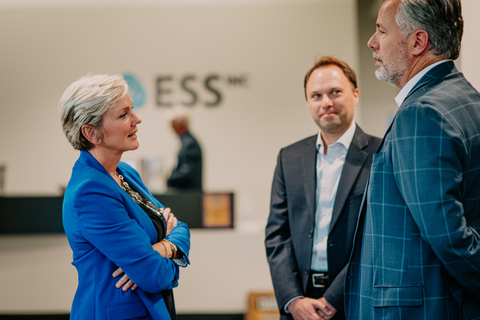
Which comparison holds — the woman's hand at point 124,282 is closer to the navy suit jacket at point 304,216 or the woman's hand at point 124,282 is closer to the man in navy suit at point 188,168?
the navy suit jacket at point 304,216

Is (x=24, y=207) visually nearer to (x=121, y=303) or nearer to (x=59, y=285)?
(x=59, y=285)

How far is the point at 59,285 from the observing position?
3938 mm

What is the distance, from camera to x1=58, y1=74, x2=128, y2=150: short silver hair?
148 cm

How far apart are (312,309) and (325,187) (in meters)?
0.55

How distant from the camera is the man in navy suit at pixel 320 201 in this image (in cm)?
178

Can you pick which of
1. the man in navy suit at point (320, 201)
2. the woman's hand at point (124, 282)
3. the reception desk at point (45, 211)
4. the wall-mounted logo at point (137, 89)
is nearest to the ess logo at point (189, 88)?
the wall-mounted logo at point (137, 89)

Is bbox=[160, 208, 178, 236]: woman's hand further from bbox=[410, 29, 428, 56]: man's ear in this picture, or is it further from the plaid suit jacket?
bbox=[410, 29, 428, 56]: man's ear

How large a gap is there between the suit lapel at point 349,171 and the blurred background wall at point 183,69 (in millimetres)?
4437

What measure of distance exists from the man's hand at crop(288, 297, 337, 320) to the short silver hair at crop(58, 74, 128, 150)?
1.12 m

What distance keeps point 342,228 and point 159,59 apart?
5437mm

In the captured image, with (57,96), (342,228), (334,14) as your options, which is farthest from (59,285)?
(334,14)

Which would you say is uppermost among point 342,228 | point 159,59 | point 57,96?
point 159,59

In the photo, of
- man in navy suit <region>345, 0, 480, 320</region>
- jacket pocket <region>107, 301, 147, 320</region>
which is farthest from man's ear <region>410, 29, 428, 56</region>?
jacket pocket <region>107, 301, 147, 320</region>

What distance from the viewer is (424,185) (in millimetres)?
1101
